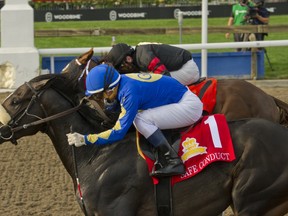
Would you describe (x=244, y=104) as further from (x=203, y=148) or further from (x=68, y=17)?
(x=68, y=17)

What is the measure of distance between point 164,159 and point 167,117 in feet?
0.94

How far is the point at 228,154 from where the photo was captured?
4.76 m

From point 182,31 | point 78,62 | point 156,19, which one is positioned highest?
point 78,62

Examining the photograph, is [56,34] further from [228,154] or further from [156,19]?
[156,19]

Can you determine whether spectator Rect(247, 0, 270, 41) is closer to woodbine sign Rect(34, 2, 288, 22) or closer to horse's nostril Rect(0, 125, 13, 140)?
horse's nostril Rect(0, 125, 13, 140)

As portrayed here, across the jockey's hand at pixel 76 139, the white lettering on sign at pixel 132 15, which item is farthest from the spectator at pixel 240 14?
the white lettering on sign at pixel 132 15

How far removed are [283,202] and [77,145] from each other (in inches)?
57.1

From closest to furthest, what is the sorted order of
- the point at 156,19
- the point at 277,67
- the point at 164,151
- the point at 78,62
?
1. the point at 164,151
2. the point at 78,62
3. the point at 277,67
4. the point at 156,19

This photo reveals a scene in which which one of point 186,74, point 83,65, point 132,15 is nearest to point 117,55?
point 83,65

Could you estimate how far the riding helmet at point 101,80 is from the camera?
15.4ft

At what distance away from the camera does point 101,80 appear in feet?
15.4

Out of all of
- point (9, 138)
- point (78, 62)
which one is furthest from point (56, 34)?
point (9, 138)

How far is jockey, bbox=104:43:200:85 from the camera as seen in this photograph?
6.17 metres

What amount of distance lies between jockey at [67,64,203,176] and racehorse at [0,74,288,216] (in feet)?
0.47
